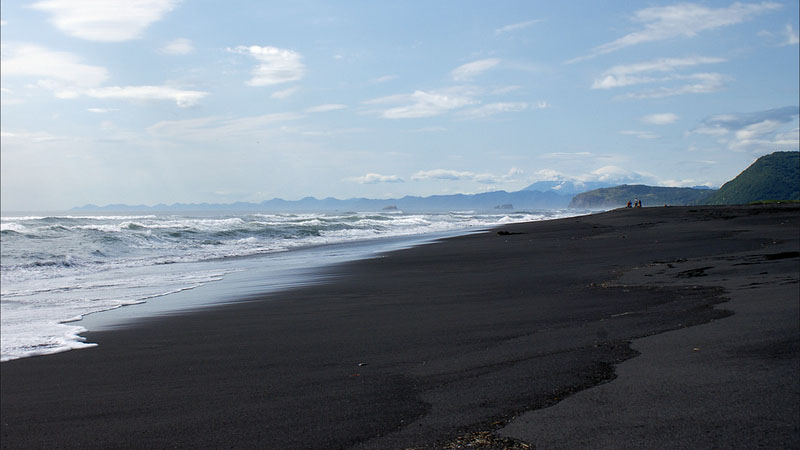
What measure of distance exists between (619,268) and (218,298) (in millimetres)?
7436

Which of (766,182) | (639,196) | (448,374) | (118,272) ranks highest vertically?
(639,196)

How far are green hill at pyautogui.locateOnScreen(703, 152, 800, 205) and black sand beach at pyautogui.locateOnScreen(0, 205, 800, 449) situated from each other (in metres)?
54.8

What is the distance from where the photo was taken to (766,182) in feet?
190

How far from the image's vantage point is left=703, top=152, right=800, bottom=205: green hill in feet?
180

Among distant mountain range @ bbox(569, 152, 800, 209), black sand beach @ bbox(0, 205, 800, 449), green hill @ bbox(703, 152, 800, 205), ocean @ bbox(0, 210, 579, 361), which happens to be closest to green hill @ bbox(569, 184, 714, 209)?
distant mountain range @ bbox(569, 152, 800, 209)

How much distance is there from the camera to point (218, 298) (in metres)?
10.1

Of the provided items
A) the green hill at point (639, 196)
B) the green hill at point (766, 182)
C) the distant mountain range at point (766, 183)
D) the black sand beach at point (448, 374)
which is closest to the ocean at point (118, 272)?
the black sand beach at point (448, 374)

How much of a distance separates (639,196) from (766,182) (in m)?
66.8

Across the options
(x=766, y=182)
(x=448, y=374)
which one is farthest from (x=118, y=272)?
(x=766, y=182)

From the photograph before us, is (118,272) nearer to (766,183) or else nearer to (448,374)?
(448,374)

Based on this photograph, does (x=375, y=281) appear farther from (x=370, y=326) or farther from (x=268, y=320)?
(x=370, y=326)

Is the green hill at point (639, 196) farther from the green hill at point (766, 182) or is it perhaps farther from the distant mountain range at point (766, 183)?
the green hill at point (766, 182)

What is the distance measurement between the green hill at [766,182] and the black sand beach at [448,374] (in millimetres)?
54822

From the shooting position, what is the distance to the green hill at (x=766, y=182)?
180 ft
